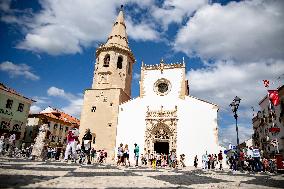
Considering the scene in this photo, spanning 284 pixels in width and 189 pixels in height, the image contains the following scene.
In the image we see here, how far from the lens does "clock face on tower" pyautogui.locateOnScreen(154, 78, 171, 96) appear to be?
1162 inches

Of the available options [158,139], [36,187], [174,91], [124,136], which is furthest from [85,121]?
[36,187]

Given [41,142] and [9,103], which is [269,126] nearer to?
[41,142]

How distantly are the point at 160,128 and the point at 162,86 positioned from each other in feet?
18.7

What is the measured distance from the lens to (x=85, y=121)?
29297 mm

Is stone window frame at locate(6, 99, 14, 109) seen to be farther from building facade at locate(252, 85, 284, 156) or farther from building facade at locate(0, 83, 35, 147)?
building facade at locate(252, 85, 284, 156)

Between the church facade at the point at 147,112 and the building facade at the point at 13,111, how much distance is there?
12805 millimetres

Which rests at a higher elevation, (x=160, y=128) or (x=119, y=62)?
(x=119, y=62)

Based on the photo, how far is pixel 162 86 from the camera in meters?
30.1

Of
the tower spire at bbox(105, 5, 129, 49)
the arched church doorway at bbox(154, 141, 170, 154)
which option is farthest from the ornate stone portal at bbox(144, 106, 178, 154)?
the tower spire at bbox(105, 5, 129, 49)

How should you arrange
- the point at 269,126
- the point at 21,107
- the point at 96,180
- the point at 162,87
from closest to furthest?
the point at 96,180 → the point at 162,87 → the point at 21,107 → the point at 269,126

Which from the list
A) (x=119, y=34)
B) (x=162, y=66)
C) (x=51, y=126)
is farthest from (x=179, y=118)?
(x=51, y=126)

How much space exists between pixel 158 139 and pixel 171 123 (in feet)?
8.26

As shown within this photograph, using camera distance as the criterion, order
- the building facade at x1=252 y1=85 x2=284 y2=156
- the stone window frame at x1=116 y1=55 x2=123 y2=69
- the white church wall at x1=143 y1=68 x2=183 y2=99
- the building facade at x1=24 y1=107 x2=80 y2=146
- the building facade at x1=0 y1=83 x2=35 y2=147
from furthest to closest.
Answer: the building facade at x1=24 y1=107 x2=80 y2=146, the building facade at x1=0 y1=83 x2=35 y2=147, the stone window frame at x1=116 y1=55 x2=123 y2=69, the building facade at x1=252 y1=85 x2=284 y2=156, the white church wall at x1=143 y1=68 x2=183 y2=99

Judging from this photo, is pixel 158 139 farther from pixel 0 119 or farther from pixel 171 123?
pixel 0 119
